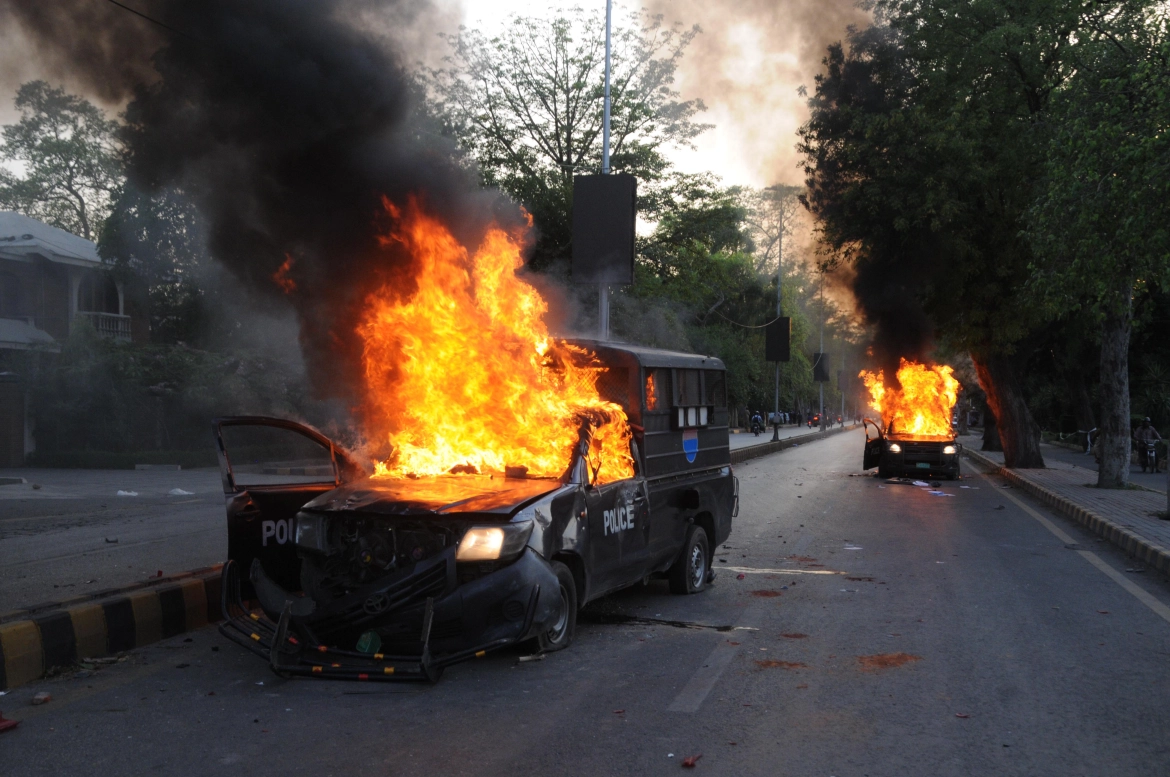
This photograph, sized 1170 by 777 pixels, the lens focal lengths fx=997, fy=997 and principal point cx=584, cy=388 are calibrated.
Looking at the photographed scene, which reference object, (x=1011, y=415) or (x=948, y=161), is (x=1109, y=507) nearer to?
(x=948, y=161)

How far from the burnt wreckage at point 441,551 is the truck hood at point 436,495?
2 cm

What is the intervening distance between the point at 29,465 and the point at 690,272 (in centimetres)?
1839

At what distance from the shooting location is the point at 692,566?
27.8ft

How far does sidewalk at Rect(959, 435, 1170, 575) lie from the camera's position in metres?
11.0

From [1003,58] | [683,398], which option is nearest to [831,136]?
[1003,58]

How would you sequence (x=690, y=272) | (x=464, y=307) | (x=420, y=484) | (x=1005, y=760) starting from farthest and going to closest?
(x=690, y=272) → (x=464, y=307) → (x=420, y=484) → (x=1005, y=760)

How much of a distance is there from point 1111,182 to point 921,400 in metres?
14.3

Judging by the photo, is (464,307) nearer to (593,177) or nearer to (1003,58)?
(593,177)

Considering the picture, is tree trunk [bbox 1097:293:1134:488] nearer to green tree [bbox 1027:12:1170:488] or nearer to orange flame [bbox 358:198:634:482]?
green tree [bbox 1027:12:1170:488]

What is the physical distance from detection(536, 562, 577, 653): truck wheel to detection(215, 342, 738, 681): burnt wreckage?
0.4 inches

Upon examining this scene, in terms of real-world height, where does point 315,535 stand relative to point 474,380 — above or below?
below

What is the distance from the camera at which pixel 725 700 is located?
17.5 feet

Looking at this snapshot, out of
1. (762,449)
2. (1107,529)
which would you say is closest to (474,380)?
(1107,529)

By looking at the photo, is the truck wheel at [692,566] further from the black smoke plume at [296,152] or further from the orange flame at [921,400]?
the orange flame at [921,400]
